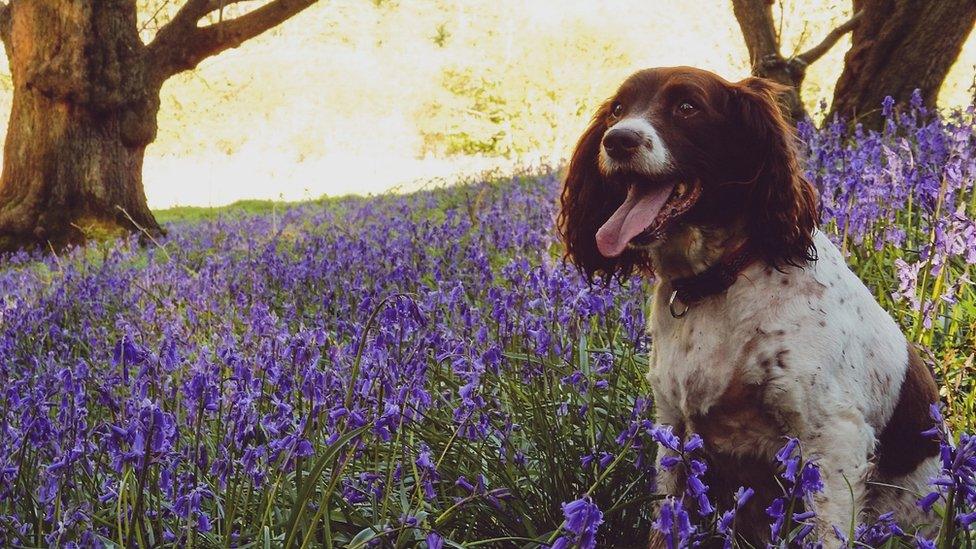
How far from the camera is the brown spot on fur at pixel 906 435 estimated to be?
2.53 m

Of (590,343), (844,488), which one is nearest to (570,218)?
(590,343)

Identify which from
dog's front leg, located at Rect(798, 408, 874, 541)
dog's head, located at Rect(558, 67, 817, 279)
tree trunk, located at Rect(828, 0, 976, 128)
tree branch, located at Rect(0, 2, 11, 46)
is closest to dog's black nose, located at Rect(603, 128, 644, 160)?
dog's head, located at Rect(558, 67, 817, 279)

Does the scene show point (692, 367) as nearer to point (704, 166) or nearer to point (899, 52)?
point (704, 166)

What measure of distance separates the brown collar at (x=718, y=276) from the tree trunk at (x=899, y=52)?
535 centimetres

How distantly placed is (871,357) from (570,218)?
45.1 inches

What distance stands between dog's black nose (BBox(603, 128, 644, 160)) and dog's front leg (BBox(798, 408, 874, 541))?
2.95 ft

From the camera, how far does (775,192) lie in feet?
8.57

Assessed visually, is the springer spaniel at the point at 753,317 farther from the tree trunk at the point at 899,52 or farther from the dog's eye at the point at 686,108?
the tree trunk at the point at 899,52

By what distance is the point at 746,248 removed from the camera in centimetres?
256

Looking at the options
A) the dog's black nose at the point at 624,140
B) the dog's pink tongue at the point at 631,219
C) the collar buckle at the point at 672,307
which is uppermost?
the dog's black nose at the point at 624,140

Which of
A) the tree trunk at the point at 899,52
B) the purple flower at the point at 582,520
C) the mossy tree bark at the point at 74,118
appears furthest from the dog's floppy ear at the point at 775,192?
the mossy tree bark at the point at 74,118

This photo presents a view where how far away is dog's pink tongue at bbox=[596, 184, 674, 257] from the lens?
262 centimetres

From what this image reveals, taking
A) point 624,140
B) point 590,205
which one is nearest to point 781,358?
point 624,140

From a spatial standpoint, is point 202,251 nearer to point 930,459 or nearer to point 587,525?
point 930,459
